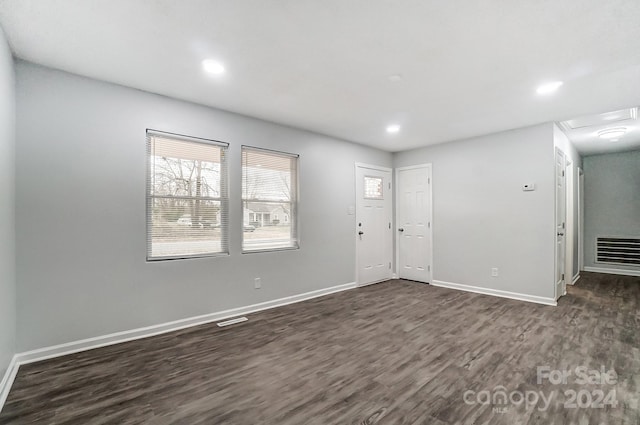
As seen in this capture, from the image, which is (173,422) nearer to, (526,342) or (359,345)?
(359,345)

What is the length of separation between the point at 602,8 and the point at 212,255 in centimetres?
406

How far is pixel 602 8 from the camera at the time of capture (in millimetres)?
1920

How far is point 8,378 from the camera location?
7.29 ft

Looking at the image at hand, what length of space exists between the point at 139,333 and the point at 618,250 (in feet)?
29.4

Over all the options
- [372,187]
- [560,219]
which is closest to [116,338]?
[372,187]

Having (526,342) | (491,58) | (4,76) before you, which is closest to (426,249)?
(526,342)

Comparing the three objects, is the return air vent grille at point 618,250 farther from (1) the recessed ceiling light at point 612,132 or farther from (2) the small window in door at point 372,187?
(2) the small window in door at point 372,187

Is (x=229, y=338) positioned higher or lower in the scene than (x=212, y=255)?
lower

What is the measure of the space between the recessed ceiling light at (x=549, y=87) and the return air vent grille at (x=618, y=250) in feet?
17.6

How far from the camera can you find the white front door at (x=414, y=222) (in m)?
5.61

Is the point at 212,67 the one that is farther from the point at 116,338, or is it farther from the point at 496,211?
the point at 496,211

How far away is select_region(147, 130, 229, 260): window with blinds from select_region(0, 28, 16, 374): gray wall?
1030mm

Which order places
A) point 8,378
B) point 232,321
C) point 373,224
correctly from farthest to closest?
1. point 373,224
2. point 232,321
3. point 8,378

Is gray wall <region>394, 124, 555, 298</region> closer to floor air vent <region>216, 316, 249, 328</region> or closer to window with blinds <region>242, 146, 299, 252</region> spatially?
window with blinds <region>242, 146, 299, 252</region>
